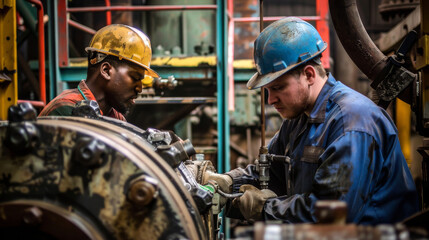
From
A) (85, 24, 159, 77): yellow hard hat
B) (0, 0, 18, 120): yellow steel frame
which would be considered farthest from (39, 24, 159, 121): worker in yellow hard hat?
(0, 0, 18, 120): yellow steel frame

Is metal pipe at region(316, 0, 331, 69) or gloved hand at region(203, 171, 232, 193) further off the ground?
metal pipe at region(316, 0, 331, 69)

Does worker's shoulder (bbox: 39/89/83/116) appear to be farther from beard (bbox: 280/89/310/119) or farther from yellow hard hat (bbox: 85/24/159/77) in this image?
beard (bbox: 280/89/310/119)

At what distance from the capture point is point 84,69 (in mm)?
4402

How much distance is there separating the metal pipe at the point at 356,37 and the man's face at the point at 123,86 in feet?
3.90

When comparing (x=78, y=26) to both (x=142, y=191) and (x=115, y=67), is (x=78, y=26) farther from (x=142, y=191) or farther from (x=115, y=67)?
(x=142, y=191)

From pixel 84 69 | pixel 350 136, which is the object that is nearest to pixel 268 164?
pixel 350 136

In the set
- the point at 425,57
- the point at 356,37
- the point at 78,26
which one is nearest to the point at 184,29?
the point at 78,26

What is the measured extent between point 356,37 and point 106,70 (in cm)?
145

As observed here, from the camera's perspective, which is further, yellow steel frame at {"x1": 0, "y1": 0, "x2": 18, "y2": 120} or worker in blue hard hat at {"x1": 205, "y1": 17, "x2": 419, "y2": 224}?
yellow steel frame at {"x1": 0, "y1": 0, "x2": 18, "y2": 120}

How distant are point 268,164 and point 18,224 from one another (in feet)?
4.30

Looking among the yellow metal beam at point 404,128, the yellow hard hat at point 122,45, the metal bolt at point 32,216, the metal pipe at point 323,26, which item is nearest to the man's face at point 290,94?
the yellow hard hat at point 122,45

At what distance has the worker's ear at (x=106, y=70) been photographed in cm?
256

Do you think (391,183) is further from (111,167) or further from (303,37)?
(111,167)

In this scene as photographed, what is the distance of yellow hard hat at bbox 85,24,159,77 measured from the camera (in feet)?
8.29
